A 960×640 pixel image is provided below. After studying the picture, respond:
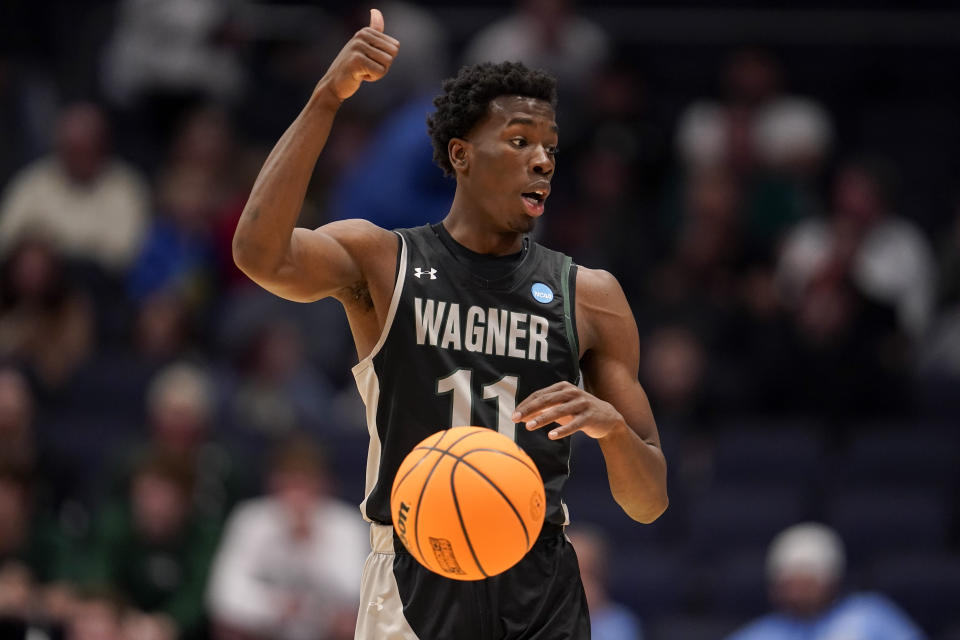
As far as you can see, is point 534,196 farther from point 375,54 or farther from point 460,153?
point 375,54

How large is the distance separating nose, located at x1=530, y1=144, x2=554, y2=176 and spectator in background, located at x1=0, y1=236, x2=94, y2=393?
23.6ft

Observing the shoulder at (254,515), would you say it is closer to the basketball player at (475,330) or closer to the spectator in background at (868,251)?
the spectator in background at (868,251)

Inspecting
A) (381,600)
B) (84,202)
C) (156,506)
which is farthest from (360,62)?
(84,202)

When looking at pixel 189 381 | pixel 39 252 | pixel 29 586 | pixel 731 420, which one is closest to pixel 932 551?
pixel 731 420

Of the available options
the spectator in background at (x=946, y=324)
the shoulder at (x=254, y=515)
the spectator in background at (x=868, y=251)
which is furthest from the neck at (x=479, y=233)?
the spectator in background at (x=946, y=324)

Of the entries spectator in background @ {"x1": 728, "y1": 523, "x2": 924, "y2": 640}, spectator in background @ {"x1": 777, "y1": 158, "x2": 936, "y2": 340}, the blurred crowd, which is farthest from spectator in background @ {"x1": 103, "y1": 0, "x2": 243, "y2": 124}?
spectator in background @ {"x1": 728, "y1": 523, "x2": 924, "y2": 640}

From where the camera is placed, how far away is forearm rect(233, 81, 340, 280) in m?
4.43

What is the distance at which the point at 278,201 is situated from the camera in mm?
4445

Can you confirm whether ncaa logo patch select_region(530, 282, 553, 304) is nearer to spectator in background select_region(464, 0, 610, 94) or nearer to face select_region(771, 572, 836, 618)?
face select_region(771, 572, 836, 618)

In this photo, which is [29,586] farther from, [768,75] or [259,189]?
[768,75]

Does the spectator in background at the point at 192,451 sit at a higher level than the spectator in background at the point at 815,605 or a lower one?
higher

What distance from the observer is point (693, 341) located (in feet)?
35.6

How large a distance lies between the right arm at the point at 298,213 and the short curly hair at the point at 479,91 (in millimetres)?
362

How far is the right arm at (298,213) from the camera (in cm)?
444
